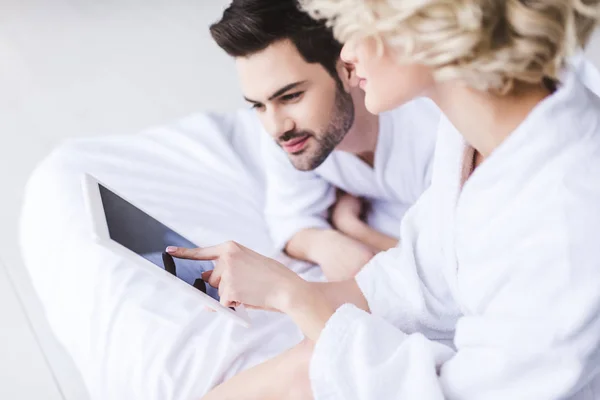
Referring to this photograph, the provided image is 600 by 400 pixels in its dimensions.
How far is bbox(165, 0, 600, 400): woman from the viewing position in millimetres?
594

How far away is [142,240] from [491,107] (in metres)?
0.45

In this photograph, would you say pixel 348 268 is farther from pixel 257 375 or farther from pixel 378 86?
pixel 378 86

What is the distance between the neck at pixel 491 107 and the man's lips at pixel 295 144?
0.46m

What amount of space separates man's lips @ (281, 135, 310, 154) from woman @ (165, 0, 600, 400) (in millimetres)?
356

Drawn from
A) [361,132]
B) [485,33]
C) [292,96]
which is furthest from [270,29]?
[485,33]

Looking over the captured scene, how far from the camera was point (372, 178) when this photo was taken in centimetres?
124

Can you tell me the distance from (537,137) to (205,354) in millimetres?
538

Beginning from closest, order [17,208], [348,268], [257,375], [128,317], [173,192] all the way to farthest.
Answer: [257,375], [128,317], [348,268], [173,192], [17,208]

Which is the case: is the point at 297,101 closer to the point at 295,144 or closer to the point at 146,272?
the point at 295,144

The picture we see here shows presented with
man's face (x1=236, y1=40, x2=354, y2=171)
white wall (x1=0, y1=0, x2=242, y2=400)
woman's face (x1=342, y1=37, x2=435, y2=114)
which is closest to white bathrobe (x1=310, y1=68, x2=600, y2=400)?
woman's face (x1=342, y1=37, x2=435, y2=114)

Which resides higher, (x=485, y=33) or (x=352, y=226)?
(x=485, y=33)

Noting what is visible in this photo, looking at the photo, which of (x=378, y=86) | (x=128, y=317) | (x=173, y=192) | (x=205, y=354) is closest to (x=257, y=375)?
(x=205, y=354)

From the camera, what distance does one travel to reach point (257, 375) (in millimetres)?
833

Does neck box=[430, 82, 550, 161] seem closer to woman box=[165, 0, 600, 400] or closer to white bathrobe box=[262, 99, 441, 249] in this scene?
woman box=[165, 0, 600, 400]
